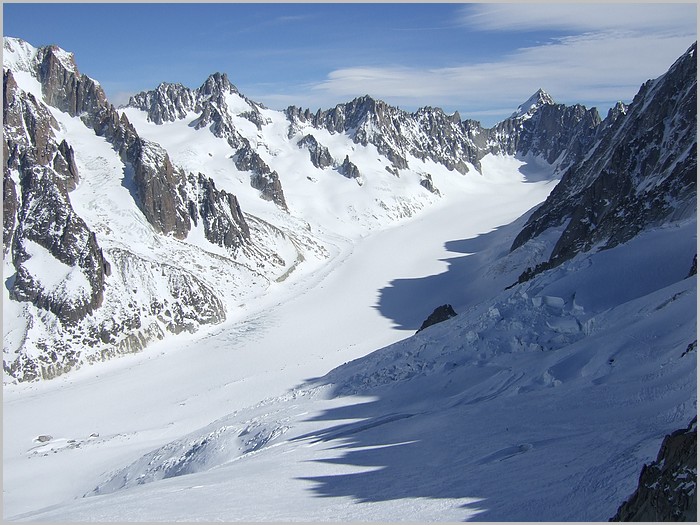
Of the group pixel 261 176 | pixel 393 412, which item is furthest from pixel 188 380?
pixel 261 176

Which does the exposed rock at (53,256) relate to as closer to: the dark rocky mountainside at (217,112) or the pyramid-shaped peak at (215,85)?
the dark rocky mountainside at (217,112)

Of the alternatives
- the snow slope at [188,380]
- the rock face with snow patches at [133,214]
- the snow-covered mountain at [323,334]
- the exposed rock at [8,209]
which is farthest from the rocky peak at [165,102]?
the exposed rock at [8,209]

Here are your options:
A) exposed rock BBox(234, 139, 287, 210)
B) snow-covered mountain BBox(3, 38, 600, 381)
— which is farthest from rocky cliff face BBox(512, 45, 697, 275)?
exposed rock BBox(234, 139, 287, 210)

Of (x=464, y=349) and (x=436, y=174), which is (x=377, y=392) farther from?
(x=436, y=174)

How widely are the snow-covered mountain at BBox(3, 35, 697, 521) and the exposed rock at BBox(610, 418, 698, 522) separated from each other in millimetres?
85

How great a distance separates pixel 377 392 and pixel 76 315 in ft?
132

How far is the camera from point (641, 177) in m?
61.2

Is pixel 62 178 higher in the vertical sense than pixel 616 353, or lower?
higher

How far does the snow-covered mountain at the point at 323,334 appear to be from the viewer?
2159 centimetres

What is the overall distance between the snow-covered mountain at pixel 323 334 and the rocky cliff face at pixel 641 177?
0.33m

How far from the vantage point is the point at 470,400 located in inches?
1226

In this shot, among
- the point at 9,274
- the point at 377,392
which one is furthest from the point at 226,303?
the point at 377,392

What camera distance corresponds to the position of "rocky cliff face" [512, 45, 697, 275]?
4912cm

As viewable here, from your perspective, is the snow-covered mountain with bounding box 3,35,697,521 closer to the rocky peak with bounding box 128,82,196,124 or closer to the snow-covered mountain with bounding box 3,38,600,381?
the snow-covered mountain with bounding box 3,38,600,381
